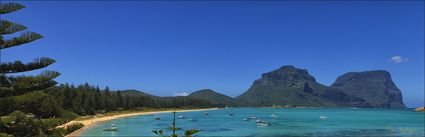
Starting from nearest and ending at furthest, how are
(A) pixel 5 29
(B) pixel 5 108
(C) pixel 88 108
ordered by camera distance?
(A) pixel 5 29 → (B) pixel 5 108 → (C) pixel 88 108

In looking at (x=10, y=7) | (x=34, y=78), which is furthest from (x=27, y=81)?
(x=10, y=7)

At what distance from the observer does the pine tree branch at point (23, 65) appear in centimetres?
1155

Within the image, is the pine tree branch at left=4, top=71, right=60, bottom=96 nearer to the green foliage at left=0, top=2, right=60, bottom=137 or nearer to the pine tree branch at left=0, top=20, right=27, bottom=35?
the green foliage at left=0, top=2, right=60, bottom=137

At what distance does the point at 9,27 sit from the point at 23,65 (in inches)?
44.4

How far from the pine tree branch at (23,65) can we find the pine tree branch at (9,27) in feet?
2.94

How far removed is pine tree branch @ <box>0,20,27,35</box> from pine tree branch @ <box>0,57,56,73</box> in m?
0.90

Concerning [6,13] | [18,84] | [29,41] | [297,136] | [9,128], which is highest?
[6,13]

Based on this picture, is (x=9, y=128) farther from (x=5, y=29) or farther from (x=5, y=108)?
(x=5, y=29)

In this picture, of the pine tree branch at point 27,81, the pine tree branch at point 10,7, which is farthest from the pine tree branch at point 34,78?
the pine tree branch at point 10,7

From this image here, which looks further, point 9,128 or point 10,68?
point 9,128

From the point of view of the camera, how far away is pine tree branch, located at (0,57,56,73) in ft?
37.9

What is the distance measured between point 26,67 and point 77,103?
99298 mm

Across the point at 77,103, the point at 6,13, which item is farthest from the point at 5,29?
the point at 77,103

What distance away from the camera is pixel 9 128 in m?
12.6
